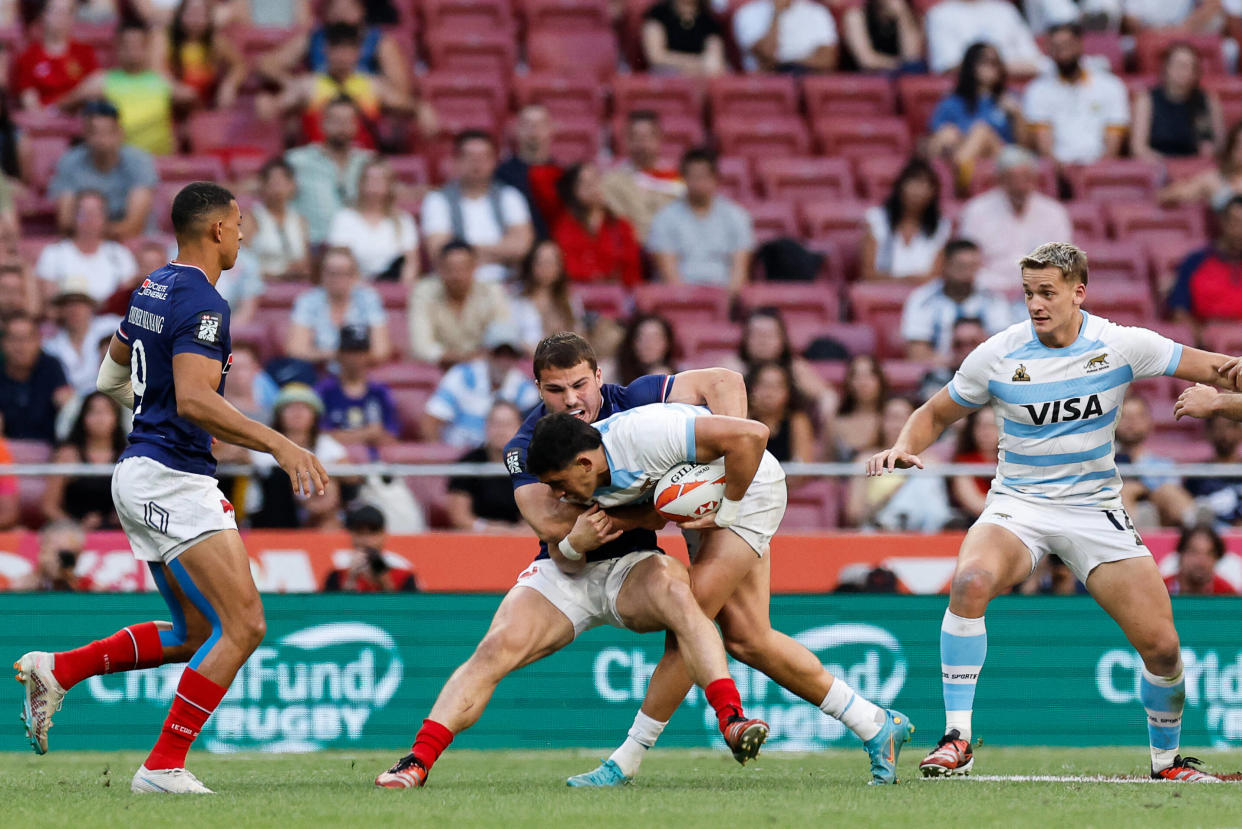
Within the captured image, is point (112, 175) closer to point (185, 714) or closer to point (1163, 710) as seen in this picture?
point (185, 714)

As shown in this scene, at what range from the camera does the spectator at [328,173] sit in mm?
13656

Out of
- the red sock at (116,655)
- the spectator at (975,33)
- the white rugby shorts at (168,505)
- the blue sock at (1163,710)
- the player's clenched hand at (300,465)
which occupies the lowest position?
the blue sock at (1163,710)

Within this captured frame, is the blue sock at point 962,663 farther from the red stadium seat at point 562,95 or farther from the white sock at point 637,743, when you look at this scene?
the red stadium seat at point 562,95

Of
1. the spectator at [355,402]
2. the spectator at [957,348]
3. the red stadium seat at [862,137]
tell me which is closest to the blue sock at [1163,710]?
the spectator at [957,348]

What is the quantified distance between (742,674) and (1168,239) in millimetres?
7269

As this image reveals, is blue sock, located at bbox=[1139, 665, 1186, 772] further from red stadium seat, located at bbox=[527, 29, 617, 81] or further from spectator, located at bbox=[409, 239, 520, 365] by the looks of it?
red stadium seat, located at bbox=[527, 29, 617, 81]

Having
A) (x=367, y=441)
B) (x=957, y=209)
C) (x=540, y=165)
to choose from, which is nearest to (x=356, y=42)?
(x=540, y=165)

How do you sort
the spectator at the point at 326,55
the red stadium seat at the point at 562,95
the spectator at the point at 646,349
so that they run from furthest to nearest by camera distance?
the red stadium seat at the point at 562,95 → the spectator at the point at 326,55 → the spectator at the point at 646,349

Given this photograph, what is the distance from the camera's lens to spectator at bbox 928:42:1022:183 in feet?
49.2

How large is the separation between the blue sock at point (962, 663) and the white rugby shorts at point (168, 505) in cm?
311

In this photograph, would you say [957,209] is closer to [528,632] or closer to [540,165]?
[540,165]

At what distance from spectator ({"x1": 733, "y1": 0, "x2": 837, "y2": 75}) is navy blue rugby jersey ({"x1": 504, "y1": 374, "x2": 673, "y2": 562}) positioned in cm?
947

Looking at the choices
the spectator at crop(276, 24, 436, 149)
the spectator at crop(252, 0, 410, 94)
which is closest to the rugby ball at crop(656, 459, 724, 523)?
the spectator at crop(276, 24, 436, 149)

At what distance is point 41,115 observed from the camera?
1438 centimetres
